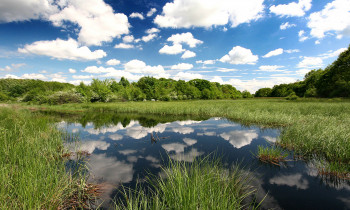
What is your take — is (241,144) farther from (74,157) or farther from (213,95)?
(213,95)

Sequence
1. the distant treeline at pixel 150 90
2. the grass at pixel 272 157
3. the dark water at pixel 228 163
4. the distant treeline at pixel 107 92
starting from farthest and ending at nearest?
1. the distant treeline at pixel 107 92
2. the distant treeline at pixel 150 90
3. the grass at pixel 272 157
4. the dark water at pixel 228 163

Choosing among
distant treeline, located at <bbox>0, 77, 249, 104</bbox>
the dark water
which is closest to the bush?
distant treeline, located at <bbox>0, 77, 249, 104</bbox>

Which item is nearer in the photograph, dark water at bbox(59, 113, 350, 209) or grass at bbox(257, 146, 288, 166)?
dark water at bbox(59, 113, 350, 209)

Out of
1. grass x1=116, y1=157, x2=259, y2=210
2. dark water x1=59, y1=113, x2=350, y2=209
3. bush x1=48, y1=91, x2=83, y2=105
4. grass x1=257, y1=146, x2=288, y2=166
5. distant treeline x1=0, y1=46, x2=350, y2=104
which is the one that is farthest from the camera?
bush x1=48, y1=91, x2=83, y2=105

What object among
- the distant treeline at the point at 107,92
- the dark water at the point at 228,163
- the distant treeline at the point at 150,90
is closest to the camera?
the dark water at the point at 228,163

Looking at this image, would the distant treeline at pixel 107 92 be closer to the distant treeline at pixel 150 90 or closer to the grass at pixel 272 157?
the distant treeline at pixel 150 90

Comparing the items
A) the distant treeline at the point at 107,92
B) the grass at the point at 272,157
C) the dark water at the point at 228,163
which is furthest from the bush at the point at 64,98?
the grass at the point at 272,157

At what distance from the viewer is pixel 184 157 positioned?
22.9 feet

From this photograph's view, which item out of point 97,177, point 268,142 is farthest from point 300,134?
point 97,177

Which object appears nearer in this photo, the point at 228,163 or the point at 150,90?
the point at 228,163

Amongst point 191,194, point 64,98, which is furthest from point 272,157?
point 64,98

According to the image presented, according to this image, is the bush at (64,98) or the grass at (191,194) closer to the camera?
the grass at (191,194)

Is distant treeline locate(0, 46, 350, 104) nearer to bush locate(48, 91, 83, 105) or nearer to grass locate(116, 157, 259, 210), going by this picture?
bush locate(48, 91, 83, 105)

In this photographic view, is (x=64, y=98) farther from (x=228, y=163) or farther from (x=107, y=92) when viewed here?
(x=228, y=163)
